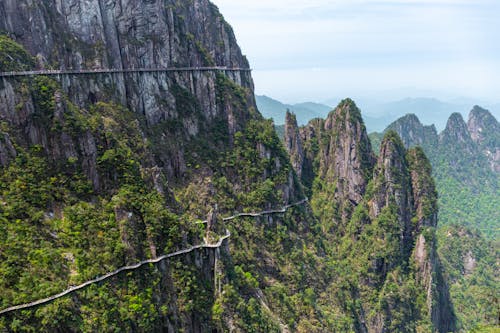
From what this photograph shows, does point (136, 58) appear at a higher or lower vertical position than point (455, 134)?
higher

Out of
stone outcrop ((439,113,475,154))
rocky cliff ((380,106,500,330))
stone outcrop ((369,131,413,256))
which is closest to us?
stone outcrop ((369,131,413,256))

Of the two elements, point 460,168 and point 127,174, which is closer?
point 127,174

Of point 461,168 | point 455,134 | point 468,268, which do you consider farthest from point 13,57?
point 455,134

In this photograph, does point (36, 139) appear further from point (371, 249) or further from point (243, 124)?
point (371, 249)

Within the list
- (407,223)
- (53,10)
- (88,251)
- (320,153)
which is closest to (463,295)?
(407,223)

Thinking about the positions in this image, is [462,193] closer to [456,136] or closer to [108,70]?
[456,136]

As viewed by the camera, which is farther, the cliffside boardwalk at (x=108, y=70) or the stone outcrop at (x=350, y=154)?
the stone outcrop at (x=350, y=154)

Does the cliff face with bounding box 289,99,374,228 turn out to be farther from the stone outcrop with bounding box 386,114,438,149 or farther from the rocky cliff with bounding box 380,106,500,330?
the stone outcrop with bounding box 386,114,438,149

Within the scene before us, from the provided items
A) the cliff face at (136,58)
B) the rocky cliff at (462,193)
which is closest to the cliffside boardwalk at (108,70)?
the cliff face at (136,58)

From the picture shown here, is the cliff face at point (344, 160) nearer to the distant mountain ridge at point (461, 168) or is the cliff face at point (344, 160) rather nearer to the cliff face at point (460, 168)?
the distant mountain ridge at point (461, 168)

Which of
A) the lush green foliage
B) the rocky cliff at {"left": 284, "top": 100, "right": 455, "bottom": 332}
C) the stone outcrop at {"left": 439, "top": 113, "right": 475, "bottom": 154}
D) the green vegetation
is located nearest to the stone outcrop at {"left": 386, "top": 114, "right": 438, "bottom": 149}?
the stone outcrop at {"left": 439, "top": 113, "right": 475, "bottom": 154}

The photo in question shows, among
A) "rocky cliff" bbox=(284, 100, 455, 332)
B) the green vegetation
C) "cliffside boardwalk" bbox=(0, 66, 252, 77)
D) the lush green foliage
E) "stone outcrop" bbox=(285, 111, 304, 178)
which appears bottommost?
the lush green foliage
